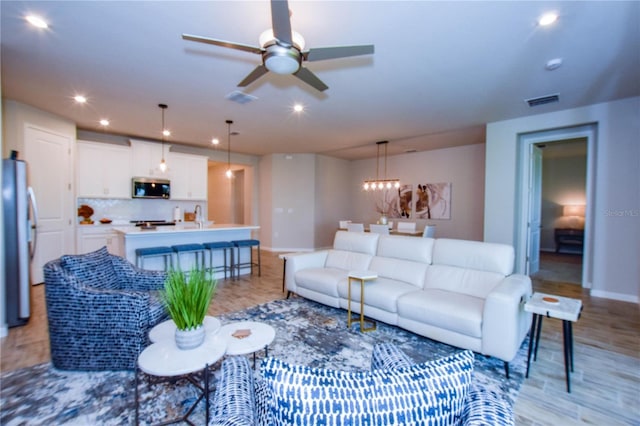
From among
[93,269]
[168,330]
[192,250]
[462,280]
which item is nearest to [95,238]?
[192,250]

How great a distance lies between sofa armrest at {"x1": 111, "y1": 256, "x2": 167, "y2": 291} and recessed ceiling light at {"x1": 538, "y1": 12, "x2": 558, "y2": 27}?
162 inches

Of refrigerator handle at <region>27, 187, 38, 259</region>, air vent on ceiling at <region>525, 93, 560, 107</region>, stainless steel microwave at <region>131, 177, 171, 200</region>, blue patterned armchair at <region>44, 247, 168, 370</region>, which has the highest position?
air vent on ceiling at <region>525, 93, 560, 107</region>

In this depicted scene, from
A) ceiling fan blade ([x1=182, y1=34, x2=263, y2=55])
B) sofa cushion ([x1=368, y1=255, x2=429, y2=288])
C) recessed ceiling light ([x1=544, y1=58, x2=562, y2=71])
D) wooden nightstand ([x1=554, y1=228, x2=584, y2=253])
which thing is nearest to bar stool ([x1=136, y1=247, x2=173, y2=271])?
sofa cushion ([x1=368, y1=255, x2=429, y2=288])

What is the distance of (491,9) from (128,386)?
3.94m

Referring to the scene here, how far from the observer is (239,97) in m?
4.02

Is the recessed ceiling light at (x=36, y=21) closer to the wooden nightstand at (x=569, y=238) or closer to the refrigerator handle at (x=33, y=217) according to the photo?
the refrigerator handle at (x=33, y=217)

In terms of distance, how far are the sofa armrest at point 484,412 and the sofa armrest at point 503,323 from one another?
1.54 m

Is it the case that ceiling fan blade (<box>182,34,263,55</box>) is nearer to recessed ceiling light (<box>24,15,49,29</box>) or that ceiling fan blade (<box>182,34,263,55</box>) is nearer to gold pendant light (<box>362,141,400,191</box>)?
recessed ceiling light (<box>24,15,49,29</box>)

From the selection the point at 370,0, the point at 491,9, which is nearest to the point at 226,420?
the point at 370,0

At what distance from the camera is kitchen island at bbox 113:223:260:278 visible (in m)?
4.36

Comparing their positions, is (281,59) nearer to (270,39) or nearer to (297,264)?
(270,39)

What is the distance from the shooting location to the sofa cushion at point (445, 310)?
2443 millimetres

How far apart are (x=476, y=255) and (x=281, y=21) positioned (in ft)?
9.37

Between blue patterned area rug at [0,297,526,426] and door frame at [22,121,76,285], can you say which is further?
door frame at [22,121,76,285]
